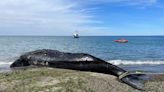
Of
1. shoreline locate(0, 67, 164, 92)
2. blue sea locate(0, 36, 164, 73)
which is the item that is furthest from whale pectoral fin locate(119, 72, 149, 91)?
blue sea locate(0, 36, 164, 73)

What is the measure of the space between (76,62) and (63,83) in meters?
2.62

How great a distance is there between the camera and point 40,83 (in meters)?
8.13

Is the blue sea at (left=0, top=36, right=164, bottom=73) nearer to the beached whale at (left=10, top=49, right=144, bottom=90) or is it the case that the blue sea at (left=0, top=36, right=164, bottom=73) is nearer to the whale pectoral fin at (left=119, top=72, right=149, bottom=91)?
the beached whale at (left=10, top=49, right=144, bottom=90)

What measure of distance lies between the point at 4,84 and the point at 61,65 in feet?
10.8

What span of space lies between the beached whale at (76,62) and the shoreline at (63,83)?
79 centimetres

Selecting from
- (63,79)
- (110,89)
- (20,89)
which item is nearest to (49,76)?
(63,79)

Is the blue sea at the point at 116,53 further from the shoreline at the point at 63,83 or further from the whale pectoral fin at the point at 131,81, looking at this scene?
the whale pectoral fin at the point at 131,81

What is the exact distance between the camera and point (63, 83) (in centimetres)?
816

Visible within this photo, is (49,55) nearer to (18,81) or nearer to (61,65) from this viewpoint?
(61,65)

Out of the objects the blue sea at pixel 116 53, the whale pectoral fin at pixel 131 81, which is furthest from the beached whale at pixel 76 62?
the blue sea at pixel 116 53

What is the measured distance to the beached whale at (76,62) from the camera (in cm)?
1007

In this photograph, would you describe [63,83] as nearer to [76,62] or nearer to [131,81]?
[131,81]

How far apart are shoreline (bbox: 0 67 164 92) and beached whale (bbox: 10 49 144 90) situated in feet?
2.60

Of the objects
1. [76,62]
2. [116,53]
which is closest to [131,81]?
[76,62]
